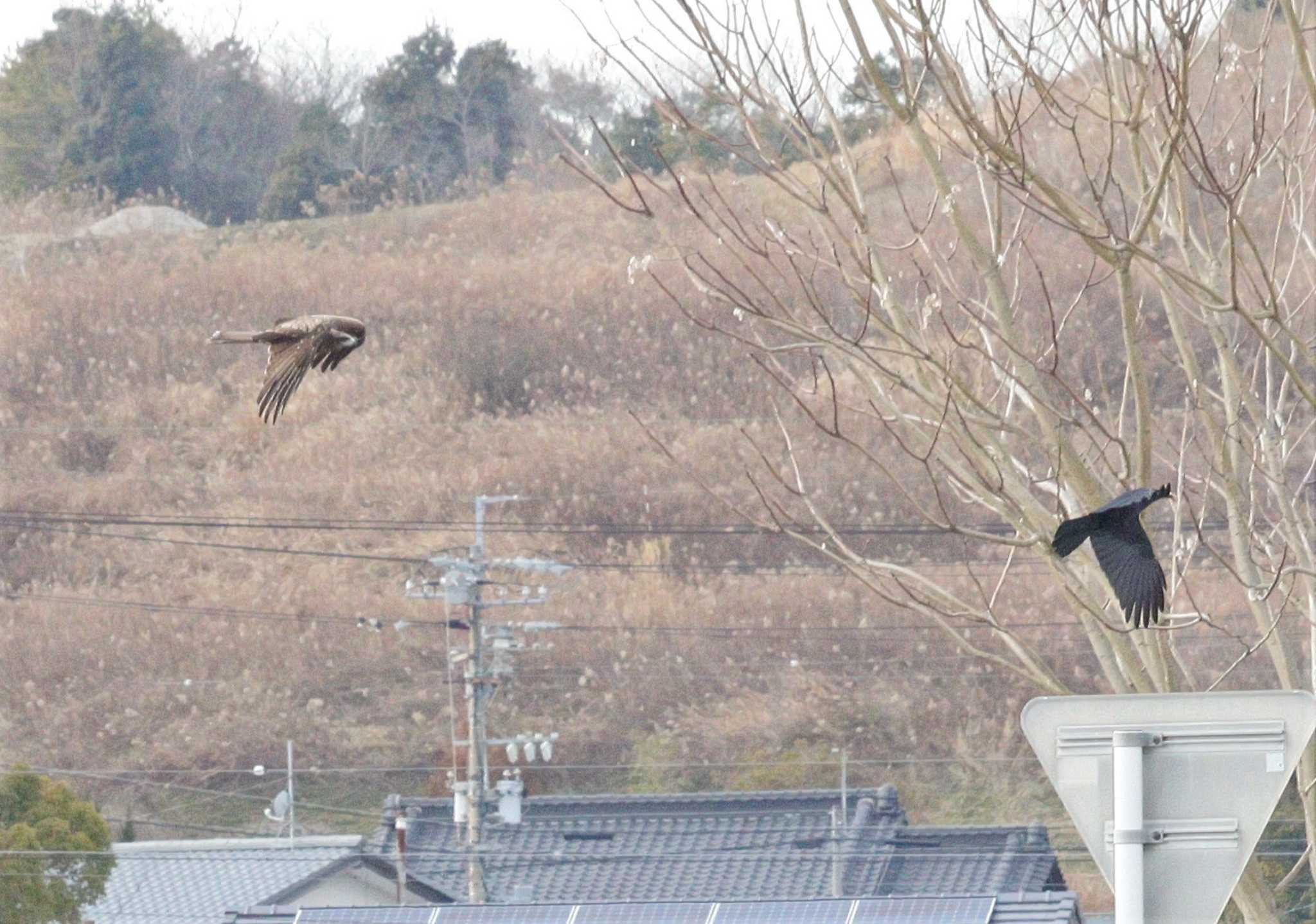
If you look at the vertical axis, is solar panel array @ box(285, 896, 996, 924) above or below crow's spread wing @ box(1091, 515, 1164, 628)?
below

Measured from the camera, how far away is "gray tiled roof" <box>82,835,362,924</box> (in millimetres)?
11359

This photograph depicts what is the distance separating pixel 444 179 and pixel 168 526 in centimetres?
1020

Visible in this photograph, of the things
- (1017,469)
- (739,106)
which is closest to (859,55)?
(739,106)

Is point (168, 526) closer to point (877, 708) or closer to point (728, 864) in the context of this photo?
point (877, 708)

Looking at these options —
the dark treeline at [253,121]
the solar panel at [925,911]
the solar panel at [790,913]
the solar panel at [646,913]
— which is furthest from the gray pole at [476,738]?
the dark treeline at [253,121]

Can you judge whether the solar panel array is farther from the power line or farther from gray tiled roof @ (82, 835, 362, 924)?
the power line

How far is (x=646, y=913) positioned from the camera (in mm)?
8375

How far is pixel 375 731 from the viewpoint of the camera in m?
19.2

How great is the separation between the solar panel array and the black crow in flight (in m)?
5.01

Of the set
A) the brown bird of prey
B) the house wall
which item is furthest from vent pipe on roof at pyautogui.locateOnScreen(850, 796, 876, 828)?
the brown bird of prey

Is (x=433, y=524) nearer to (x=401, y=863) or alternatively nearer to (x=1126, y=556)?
(x=401, y=863)

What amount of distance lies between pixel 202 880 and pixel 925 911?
17.5 feet

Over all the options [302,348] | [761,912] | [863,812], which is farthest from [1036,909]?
[302,348]

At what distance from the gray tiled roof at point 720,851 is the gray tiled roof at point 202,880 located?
52cm
